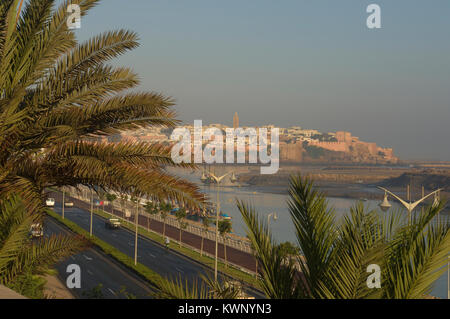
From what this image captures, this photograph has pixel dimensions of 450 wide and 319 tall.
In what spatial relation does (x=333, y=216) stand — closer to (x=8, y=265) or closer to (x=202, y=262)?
(x=8, y=265)

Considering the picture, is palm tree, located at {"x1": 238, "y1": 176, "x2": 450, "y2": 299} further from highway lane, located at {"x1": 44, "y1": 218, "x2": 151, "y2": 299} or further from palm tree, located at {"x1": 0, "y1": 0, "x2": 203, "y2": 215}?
highway lane, located at {"x1": 44, "y1": 218, "x2": 151, "y2": 299}

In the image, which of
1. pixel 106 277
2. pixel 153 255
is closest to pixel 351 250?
pixel 106 277

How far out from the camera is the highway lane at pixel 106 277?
28.7 m

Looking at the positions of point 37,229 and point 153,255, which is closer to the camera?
point 37,229

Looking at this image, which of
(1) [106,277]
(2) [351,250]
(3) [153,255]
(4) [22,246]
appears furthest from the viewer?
(3) [153,255]

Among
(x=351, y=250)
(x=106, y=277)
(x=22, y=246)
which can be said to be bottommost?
(x=106, y=277)

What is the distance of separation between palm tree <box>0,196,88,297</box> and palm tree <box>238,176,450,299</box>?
10.7 feet

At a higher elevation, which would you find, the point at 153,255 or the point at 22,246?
the point at 22,246

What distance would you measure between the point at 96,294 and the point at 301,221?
68.2ft

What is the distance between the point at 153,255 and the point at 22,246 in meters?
39.1

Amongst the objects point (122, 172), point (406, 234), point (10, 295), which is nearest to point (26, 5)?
point (122, 172)

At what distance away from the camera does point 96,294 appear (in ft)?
78.4

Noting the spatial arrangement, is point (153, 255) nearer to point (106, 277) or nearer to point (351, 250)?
point (106, 277)

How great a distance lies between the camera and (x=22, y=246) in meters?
7.11
